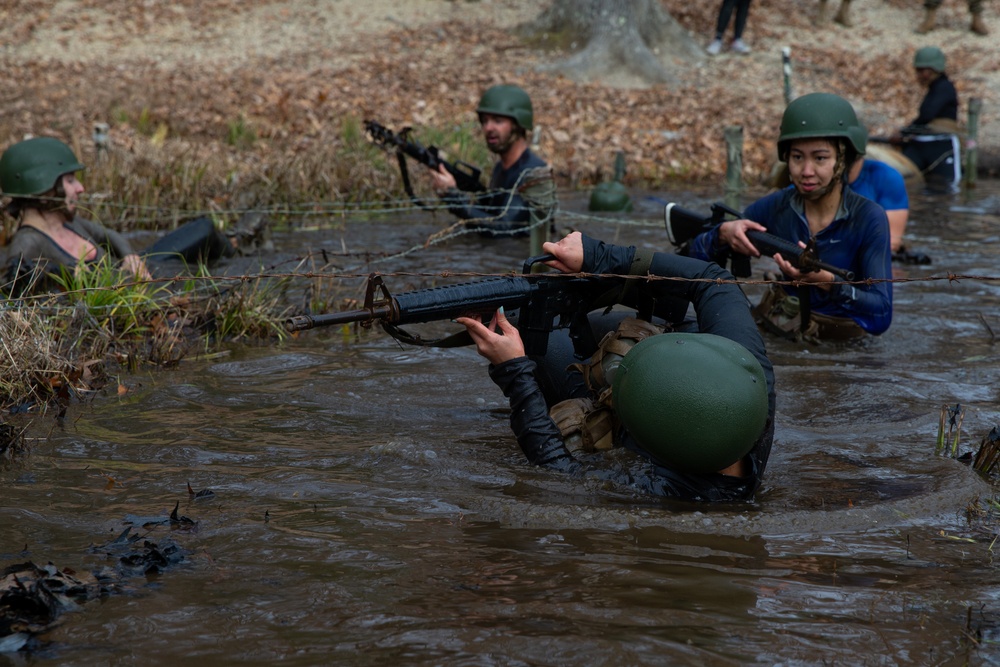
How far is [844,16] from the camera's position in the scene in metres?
23.1

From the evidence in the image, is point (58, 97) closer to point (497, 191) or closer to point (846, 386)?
point (497, 191)

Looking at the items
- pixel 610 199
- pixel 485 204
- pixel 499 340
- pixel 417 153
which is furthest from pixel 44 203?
pixel 610 199

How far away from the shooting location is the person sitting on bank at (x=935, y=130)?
47.8ft

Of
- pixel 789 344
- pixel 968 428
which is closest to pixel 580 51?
pixel 789 344

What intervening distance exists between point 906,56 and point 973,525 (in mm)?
19510

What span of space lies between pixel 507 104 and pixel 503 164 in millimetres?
653

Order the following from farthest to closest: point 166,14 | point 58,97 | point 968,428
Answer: point 166,14
point 58,97
point 968,428

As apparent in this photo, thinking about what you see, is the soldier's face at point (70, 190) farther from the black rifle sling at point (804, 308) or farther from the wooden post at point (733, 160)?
the wooden post at point (733, 160)

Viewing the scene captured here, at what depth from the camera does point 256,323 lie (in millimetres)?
7035

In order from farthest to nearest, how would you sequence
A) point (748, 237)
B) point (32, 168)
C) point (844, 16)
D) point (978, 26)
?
point (844, 16) → point (978, 26) → point (32, 168) → point (748, 237)

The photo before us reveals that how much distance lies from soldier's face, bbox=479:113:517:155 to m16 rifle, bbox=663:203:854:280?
10.3 feet

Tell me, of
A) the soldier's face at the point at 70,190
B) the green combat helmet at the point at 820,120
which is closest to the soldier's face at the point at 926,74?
the green combat helmet at the point at 820,120

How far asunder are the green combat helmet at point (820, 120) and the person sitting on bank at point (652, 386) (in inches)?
71.4

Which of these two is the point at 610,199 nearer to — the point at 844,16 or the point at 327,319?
the point at 327,319
